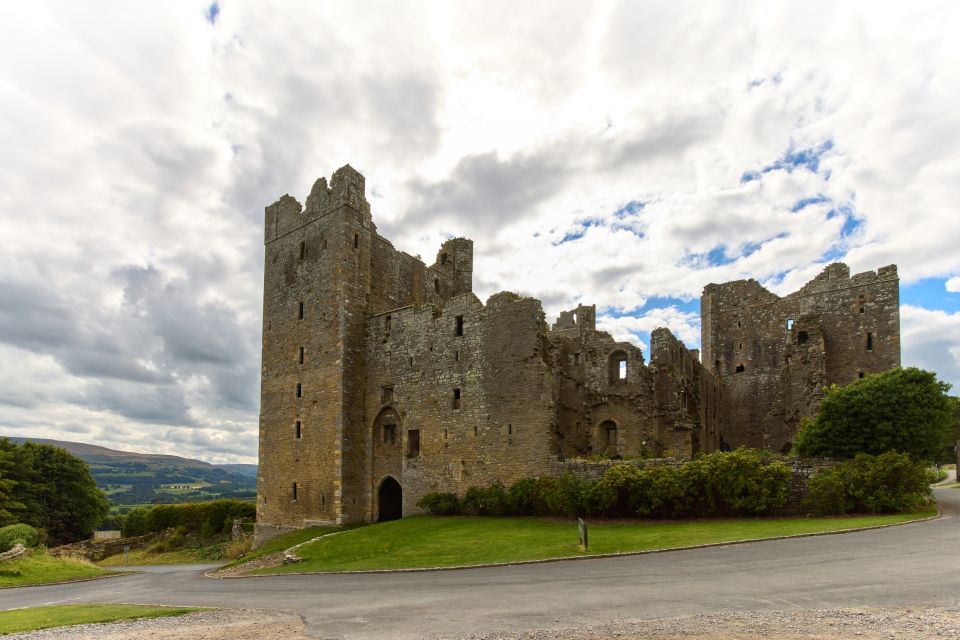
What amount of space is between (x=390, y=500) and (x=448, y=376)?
346 inches

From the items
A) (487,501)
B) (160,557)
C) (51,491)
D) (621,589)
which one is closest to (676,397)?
(487,501)

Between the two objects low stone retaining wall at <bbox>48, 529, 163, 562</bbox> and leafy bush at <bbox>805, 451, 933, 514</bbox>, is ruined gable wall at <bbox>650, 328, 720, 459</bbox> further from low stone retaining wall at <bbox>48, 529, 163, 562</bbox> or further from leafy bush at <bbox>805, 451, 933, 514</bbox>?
low stone retaining wall at <bbox>48, 529, 163, 562</bbox>

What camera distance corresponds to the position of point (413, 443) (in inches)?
A: 1385

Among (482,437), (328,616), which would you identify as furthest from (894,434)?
(328,616)

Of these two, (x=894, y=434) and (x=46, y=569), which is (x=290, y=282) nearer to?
(x=46, y=569)

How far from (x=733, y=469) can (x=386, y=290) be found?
22.9 m

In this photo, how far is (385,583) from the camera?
18.1 meters

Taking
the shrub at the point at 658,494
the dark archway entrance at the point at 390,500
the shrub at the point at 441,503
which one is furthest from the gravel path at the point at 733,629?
the dark archway entrance at the point at 390,500

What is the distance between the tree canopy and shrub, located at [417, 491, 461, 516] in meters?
33.8

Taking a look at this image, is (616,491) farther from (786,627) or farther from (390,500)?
(786,627)

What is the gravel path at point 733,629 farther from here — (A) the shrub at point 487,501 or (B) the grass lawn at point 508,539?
(A) the shrub at point 487,501

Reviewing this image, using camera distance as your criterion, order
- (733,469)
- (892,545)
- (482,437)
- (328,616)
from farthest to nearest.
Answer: (482,437) → (733,469) → (892,545) → (328,616)

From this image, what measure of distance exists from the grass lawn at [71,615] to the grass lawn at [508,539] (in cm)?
764

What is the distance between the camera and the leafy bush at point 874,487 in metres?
22.5
